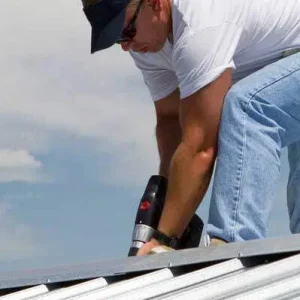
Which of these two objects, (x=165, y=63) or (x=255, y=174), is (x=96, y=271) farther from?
(x=165, y=63)

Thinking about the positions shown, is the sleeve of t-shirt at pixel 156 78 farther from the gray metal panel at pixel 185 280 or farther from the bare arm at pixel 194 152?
the gray metal panel at pixel 185 280

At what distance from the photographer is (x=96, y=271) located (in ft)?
10.3

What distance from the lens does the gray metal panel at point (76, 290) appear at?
9.46ft

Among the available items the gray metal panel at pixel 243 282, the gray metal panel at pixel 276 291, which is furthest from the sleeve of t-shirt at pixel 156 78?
the gray metal panel at pixel 276 291

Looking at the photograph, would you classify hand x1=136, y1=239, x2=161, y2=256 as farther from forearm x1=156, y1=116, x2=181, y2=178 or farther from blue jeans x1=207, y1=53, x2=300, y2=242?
forearm x1=156, y1=116, x2=181, y2=178

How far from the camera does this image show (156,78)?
171 inches

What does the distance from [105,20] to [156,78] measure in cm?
71

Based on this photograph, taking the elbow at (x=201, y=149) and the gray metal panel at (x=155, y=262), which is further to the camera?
the elbow at (x=201, y=149)

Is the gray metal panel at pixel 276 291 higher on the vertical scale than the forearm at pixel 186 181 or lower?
higher

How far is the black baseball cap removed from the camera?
12.0ft

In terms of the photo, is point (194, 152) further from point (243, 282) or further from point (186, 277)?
point (243, 282)

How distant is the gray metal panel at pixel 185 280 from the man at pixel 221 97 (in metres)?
0.76

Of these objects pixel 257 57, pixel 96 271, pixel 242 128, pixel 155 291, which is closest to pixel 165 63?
pixel 257 57

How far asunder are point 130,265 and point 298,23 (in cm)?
153
